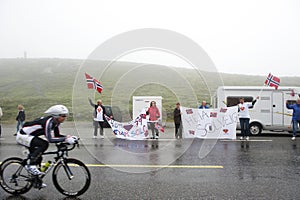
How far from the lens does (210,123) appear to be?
1284cm

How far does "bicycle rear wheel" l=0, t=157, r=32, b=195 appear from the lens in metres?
4.87

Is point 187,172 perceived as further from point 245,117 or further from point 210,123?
point 210,123

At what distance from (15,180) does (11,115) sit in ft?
77.1

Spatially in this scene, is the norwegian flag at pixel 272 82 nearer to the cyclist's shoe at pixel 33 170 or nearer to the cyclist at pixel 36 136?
the cyclist at pixel 36 136

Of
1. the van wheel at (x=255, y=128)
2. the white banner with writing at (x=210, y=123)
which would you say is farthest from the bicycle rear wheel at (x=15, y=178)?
the van wheel at (x=255, y=128)

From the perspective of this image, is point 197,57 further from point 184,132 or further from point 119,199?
point 119,199

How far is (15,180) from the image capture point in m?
4.89

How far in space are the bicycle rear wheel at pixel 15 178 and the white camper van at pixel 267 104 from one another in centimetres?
1065

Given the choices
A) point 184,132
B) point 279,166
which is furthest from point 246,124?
point 279,166

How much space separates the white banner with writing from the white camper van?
101cm

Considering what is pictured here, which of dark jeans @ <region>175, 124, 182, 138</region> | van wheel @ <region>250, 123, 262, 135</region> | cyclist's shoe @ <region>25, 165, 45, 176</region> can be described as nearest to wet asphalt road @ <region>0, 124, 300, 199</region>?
cyclist's shoe @ <region>25, 165, 45, 176</region>

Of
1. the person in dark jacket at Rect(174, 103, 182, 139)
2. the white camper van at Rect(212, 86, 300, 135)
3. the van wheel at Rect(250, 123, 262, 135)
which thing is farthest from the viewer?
the van wheel at Rect(250, 123, 262, 135)

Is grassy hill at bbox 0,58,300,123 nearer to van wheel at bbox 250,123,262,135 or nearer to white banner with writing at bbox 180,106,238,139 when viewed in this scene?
white banner with writing at bbox 180,106,238,139

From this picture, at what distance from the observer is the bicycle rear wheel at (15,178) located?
192 inches
